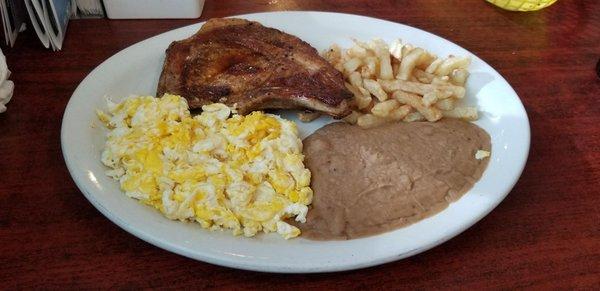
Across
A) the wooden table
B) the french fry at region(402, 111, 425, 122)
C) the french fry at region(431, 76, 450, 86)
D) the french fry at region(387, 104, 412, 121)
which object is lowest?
the wooden table

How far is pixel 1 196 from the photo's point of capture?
67.9 inches

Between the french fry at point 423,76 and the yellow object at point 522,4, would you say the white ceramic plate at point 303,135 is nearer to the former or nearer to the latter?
the french fry at point 423,76

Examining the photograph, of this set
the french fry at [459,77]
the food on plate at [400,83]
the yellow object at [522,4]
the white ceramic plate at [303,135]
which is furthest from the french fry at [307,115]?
the yellow object at [522,4]

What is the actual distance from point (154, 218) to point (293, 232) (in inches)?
16.5

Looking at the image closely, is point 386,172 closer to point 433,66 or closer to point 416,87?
point 416,87

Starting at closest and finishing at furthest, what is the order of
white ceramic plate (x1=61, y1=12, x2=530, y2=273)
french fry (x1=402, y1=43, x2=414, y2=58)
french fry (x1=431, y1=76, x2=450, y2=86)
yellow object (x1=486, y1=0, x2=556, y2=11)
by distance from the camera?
white ceramic plate (x1=61, y1=12, x2=530, y2=273)
french fry (x1=431, y1=76, x2=450, y2=86)
french fry (x1=402, y1=43, x2=414, y2=58)
yellow object (x1=486, y1=0, x2=556, y2=11)

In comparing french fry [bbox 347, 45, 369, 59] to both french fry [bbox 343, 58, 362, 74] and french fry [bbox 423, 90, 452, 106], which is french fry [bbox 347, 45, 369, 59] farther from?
french fry [bbox 423, 90, 452, 106]

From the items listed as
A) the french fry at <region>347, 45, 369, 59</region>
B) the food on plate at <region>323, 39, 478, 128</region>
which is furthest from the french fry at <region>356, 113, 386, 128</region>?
the french fry at <region>347, 45, 369, 59</region>

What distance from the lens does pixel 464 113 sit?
1.99 metres

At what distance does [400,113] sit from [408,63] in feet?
0.75

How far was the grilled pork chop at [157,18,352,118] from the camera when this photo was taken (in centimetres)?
194

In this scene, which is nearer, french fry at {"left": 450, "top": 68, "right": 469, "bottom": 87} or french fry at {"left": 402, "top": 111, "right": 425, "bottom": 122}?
french fry at {"left": 402, "top": 111, "right": 425, "bottom": 122}

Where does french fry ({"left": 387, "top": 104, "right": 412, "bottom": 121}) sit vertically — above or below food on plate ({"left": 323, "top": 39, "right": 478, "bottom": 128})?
below

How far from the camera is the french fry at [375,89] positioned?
202cm
